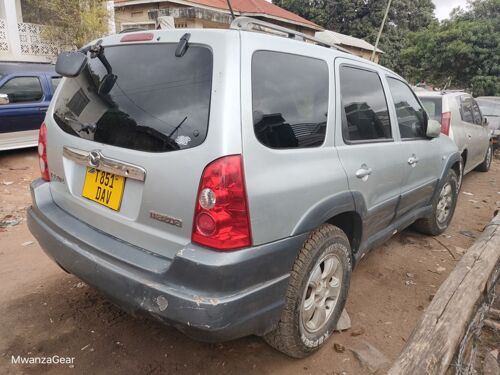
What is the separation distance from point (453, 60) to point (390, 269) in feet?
62.6

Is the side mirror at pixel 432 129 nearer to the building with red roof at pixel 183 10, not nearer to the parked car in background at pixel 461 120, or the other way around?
the parked car in background at pixel 461 120

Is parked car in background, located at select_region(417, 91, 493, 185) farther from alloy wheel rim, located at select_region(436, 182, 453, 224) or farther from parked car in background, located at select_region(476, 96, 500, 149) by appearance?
parked car in background, located at select_region(476, 96, 500, 149)

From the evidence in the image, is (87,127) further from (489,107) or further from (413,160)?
(489,107)

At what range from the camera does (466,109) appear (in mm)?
6324

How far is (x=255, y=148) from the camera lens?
1819mm

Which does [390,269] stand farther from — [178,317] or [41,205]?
[41,205]

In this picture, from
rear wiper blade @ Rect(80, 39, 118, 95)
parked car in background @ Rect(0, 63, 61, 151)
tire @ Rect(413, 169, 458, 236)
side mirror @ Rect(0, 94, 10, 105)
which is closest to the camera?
rear wiper blade @ Rect(80, 39, 118, 95)

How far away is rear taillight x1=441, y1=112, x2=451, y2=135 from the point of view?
17.7ft

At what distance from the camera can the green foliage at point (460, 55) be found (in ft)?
59.8

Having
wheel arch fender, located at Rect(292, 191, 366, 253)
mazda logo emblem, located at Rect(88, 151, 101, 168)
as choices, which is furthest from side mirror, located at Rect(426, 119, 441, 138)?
mazda logo emblem, located at Rect(88, 151, 101, 168)

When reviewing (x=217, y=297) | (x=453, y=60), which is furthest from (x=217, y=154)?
(x=453, y=60)

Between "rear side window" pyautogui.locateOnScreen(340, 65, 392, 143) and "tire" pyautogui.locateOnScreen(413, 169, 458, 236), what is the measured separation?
1.61 m

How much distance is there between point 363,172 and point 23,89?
21.9ft

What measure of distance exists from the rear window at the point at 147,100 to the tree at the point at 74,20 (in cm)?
1010
